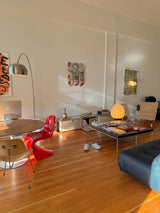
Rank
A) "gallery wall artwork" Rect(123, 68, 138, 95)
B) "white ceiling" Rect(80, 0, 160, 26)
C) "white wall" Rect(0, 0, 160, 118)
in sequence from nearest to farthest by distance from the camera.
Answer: "white wall" Rect(0, 0, 160, 118) → "white ceiling" Rect(80, 0, 160, 26) → "gallery wall artwork" Rect(123, 68, 138, 95)

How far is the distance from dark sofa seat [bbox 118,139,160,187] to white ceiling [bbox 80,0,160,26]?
4.53 meters

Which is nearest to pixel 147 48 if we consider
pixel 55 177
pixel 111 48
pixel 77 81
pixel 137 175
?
pixel 111 48

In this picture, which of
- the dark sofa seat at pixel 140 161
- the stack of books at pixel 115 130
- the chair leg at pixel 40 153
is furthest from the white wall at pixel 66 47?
the dark sofa seat at pixel 140 161

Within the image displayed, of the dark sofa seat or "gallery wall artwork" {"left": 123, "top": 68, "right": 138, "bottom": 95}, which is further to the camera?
"gallery wall artwork" {"left": 123, "top": 68, "right": 138, "bottom": 95}

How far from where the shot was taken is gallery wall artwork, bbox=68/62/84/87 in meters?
5.09

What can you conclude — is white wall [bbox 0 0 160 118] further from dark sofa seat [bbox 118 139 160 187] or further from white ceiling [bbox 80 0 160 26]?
dark sofa seat [bbox 118 139 160 187]

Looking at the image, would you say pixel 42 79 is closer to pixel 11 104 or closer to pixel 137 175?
pixel 11 104

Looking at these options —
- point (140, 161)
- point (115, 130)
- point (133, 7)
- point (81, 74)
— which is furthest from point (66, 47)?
point (140, 161)

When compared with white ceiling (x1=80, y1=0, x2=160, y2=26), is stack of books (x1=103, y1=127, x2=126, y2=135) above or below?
below

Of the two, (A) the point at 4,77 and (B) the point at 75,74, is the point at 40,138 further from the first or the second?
(B) the point at 75,74

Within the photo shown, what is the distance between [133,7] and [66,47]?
105 inches

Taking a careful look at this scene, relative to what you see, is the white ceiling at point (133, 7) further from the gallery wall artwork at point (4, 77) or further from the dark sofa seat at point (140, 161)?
the dark sofa seat at point (140, 161)

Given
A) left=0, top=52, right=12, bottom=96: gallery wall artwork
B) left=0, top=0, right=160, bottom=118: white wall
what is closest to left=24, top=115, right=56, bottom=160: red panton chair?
left=0, top=0, right=160, bottom=118: white wall

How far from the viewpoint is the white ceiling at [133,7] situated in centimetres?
476
